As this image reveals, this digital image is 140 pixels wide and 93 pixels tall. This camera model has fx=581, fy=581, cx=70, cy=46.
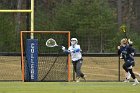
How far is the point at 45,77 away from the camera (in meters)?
23.1

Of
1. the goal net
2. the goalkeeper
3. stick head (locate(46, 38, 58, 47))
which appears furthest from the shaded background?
stick head (locate(46, 38, 58, 47))

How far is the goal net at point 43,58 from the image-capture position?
22.8 m

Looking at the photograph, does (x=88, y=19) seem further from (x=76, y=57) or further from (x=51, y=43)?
(x=51, y=43)

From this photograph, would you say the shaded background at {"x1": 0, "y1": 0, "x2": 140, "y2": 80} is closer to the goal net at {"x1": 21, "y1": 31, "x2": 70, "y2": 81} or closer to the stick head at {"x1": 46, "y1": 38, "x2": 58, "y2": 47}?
the goal net at {"x1": 21, "y1": 31, "x2": 70, "y2": 81}

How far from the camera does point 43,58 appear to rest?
2334 cm

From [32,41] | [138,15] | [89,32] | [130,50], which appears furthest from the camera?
[138,15]

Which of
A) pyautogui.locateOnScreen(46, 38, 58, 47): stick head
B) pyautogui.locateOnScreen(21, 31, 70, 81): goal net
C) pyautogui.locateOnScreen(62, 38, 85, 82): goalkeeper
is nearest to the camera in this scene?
pyautogui.locateOnScreen(46, 38, 58, 47): stick head

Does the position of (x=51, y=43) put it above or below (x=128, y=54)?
above

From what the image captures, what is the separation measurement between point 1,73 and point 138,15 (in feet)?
63.7

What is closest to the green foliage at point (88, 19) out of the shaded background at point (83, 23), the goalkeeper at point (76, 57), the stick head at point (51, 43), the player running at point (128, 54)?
the shaded background at point (83, 23)

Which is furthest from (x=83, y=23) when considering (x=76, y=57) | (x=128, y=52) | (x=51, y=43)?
(x=128, y=52)

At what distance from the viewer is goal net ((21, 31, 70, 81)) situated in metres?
22.8
